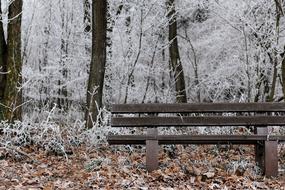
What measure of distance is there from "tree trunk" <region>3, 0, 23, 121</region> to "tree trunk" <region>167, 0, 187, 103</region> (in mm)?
6515

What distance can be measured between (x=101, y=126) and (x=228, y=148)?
224 cm

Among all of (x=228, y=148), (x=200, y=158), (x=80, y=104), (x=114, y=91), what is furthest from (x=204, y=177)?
(x=80, y=104)

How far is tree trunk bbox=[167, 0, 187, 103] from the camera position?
13843 mm

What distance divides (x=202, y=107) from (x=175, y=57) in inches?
328

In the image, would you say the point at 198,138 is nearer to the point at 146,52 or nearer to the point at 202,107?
the point at 202,107

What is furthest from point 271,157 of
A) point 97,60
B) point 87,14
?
point 87,14

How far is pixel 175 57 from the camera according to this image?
14.1 metres

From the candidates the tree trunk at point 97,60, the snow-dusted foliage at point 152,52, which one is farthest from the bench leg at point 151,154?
the snow-dusted foliage at point 152,52

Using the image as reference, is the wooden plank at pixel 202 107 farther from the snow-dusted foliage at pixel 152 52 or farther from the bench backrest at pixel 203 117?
the snow-dusted foliage at pixel 152 52

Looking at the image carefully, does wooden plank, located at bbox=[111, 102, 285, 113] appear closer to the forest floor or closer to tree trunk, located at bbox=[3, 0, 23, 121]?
the forest floor

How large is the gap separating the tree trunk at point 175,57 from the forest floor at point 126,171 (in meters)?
6.62

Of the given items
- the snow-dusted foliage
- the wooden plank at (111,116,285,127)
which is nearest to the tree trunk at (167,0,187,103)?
the snow-dusted foliage

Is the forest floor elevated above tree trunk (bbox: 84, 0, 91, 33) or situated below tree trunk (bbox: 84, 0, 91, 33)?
below

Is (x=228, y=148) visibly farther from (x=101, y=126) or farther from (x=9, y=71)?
(x=9, y=71)
